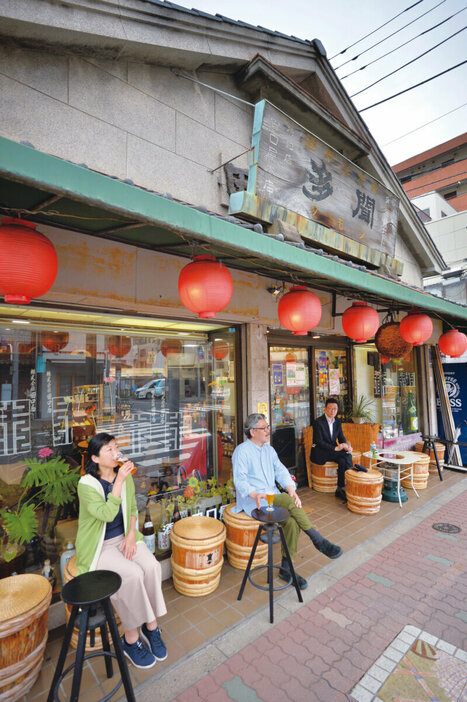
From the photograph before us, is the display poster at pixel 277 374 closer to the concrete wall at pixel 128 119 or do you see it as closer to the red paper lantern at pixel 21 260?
the concrete wall at pixel 128 119

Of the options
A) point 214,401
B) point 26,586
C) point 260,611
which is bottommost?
point 260,611

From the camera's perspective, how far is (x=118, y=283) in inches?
171

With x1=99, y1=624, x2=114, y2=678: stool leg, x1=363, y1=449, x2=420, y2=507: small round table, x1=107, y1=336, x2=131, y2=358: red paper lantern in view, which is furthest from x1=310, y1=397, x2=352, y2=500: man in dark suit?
x1=99, y1=624, x2=114, y2=678: stool leg

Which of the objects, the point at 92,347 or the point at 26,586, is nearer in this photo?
the point at 26,586

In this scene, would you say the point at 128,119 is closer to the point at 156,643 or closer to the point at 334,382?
the point at 156,643

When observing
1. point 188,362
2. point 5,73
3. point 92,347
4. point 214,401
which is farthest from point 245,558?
point 5,73

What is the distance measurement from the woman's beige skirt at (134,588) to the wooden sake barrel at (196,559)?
0.68 metres

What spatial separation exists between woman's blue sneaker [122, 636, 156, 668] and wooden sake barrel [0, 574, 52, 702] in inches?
28.8

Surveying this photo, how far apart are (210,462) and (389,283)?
4.40 m

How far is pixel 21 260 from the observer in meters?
2.35

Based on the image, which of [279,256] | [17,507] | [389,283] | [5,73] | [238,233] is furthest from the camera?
[389,283]

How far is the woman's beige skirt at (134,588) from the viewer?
3.17 meters

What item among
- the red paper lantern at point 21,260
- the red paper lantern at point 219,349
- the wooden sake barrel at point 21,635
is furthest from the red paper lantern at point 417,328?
the wooden sake barrel at point 21,635

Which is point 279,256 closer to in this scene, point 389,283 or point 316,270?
point 316,270
